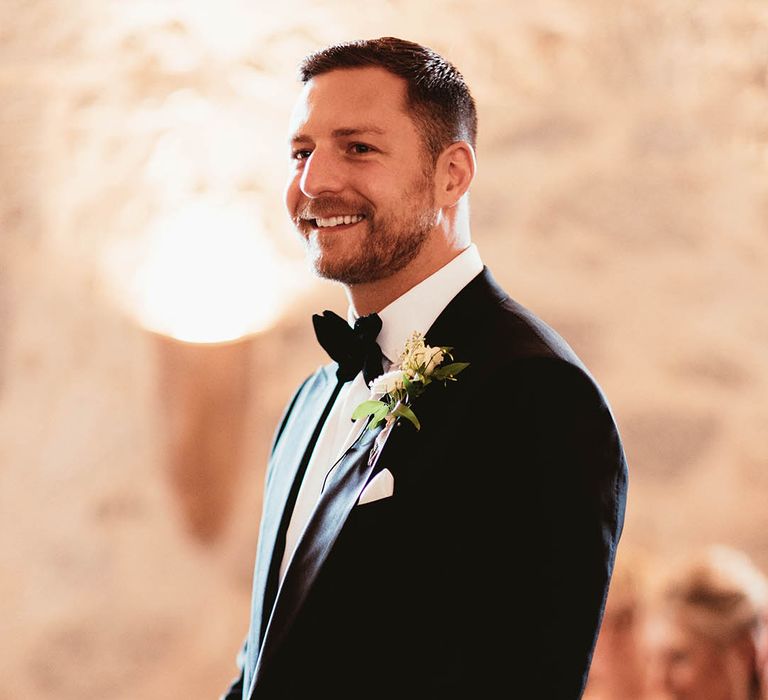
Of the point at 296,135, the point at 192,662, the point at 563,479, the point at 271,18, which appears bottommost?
the point at 563,479

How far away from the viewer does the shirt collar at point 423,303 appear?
147 cm

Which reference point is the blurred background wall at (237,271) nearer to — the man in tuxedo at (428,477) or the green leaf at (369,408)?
the man in tuxedo at (428,477)

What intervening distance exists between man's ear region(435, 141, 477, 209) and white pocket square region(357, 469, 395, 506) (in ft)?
1.52

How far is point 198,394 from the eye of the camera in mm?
3551

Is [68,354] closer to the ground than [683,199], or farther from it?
closer to the ground

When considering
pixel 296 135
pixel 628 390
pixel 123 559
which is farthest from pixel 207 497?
pixel 296 135

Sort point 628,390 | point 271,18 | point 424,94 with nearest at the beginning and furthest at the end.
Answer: point 424,94 → point 628,390 → point 271,18

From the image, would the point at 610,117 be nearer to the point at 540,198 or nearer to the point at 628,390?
the point at 540,198

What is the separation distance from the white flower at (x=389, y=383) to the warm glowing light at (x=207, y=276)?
2.22 m

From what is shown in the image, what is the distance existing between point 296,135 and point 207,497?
7.21ft

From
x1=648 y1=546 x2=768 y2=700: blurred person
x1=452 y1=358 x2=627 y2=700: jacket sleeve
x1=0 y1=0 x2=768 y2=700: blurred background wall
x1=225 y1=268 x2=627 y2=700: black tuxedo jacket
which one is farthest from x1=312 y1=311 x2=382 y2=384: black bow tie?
x1=0 y1=0 x2=768 y2=700: blurred background wall

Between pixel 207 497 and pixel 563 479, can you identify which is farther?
pixel 207 497

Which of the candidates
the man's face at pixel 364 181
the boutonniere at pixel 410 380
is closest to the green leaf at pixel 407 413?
the boutonniere at pixel 410 380

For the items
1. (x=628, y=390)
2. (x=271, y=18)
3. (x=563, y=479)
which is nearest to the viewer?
(x=563, y=479)
